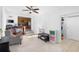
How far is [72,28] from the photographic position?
1667 mm

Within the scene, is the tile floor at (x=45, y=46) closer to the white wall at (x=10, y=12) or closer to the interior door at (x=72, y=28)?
the interior door at (x=72, y=28)

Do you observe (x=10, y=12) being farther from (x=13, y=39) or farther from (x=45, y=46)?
(x=45, y=46)

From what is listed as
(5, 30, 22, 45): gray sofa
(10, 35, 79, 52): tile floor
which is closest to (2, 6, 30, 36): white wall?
(5, 30, 22, 45): gray sofa

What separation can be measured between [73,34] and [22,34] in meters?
0.94

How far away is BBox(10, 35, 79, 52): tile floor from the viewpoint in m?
1.64

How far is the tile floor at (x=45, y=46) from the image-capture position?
164 cm

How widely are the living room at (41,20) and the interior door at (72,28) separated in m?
0.04

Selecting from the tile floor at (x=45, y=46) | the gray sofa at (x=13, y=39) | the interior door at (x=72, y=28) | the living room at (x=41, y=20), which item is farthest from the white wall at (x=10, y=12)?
the interior door at (x=72, y=28)

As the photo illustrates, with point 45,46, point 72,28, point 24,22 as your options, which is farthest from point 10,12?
point 72,28

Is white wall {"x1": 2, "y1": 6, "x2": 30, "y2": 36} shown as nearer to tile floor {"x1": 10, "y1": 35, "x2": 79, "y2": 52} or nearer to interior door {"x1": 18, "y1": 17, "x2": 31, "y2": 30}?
interior door {"x1": 18, "y1": 17, "x2": 31, "y2": 30}
